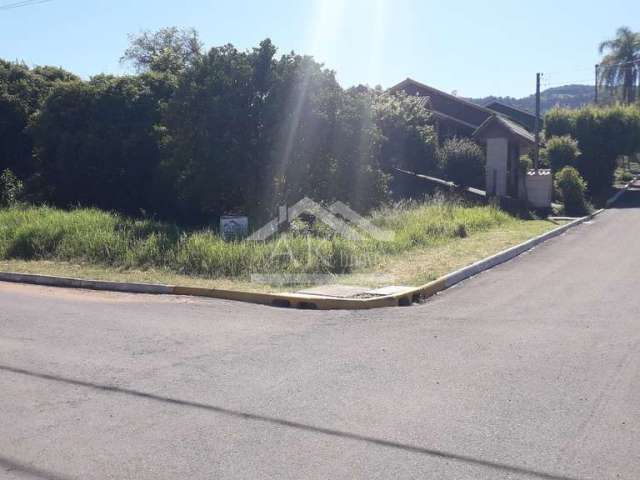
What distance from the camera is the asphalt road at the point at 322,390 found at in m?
5.13

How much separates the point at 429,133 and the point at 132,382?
1060 inches

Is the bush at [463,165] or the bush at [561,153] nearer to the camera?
the bush at [463,165]

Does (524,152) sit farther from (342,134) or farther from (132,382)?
(132,382)

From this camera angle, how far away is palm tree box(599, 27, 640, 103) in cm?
6297

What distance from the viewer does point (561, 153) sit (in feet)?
113

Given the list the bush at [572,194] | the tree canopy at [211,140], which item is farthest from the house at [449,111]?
the tree canopy at [211,140]

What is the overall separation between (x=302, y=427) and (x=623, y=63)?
2543 inches

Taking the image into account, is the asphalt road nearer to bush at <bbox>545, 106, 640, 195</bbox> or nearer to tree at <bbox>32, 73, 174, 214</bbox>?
tree at <bbox>32, 73, 174, 214</bbox>

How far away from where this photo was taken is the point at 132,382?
7008mm

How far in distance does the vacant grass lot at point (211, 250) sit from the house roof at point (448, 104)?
2423cm

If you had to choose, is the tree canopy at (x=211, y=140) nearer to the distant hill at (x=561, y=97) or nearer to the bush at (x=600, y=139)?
the bush at (x=600, y=139)

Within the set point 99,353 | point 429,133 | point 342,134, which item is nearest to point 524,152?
point 429,133

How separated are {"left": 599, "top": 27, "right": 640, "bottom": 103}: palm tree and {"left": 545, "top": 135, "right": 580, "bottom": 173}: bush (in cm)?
3212
